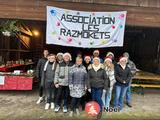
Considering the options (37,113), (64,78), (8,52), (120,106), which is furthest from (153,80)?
(8,52)

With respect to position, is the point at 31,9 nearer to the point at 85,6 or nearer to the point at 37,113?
the point at 85,6

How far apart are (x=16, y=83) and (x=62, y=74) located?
229 cm

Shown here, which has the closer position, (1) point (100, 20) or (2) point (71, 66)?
(2) point (71, 66)

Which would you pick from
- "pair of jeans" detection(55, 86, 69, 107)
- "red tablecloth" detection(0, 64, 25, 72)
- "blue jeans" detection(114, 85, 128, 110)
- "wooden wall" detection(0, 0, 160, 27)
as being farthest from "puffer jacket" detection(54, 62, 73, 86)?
"red tablecloth" detection(0, 64, 25, 72)

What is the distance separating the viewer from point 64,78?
6660 mm

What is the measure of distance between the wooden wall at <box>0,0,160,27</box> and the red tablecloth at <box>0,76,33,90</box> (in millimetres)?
2027

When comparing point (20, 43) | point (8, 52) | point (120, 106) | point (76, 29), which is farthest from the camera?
point (20, 43)

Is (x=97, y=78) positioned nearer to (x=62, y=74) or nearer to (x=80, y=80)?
(x=80, y=80)

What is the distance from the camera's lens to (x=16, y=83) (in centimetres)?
821

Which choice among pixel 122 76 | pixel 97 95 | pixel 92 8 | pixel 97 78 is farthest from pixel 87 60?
pixel 92 8

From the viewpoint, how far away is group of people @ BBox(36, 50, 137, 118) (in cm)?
647

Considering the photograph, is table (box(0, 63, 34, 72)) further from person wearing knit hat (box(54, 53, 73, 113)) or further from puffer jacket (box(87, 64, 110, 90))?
puffer jacket (box(87, 64, 110, 90))

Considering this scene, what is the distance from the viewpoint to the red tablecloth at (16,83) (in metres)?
8.19

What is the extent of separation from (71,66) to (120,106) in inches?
76.6
